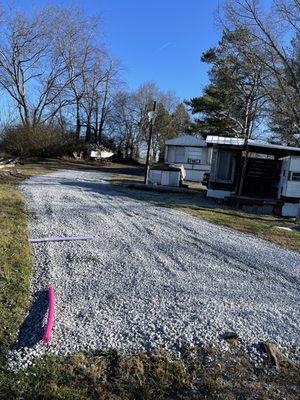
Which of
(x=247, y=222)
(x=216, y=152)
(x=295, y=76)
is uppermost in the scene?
(x=295, y=76)

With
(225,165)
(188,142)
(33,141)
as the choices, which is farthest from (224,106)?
(225,165)

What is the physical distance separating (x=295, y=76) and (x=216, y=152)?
4.47 metres

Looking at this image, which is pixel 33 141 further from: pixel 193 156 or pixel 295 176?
pixel 295 176

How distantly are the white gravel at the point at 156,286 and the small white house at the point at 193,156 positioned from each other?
2057 cm

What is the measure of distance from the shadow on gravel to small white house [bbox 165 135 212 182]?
25528 mm

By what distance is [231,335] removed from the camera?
12.5 ft

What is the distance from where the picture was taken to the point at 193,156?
97.6 feet

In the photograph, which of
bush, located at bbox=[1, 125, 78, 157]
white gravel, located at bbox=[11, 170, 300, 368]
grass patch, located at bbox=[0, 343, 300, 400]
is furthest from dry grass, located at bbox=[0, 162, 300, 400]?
bush, located at bbox=[1, 125, 78, 157]

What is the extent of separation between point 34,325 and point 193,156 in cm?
2661

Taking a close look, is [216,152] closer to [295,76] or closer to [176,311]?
[295,76]

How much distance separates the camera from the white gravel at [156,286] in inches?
148

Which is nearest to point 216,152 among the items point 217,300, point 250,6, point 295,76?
point 295,76

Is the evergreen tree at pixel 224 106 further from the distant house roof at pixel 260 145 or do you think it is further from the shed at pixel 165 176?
the distant house roof at pixel 260 145

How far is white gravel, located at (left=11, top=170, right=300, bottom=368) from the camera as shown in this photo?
3.75 meters
